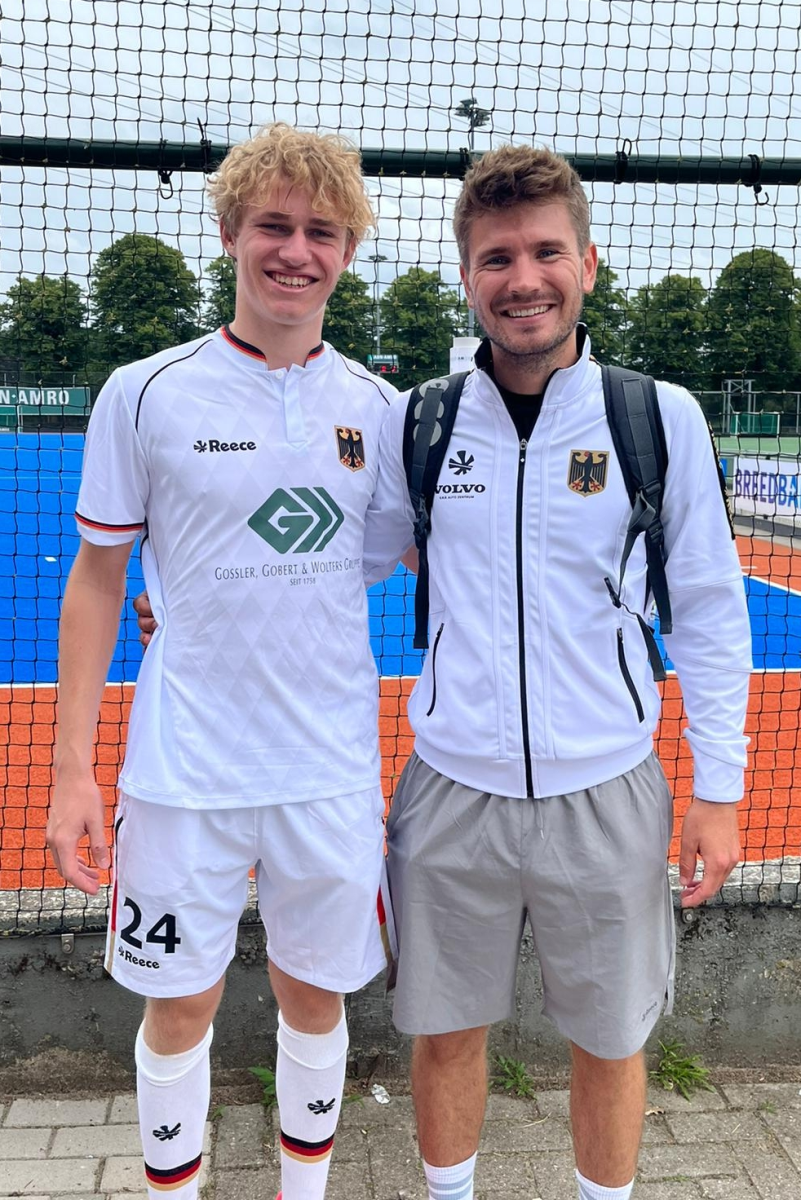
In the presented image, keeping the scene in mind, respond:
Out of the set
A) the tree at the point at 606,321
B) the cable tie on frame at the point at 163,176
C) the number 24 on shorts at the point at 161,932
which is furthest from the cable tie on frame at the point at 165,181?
the tree at the point at 606,321

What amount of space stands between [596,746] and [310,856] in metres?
0.64

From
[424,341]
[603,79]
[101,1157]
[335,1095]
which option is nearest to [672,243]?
[603,79]

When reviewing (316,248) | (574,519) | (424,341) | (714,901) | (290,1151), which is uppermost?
(424,341)

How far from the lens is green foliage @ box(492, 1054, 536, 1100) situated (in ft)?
9.23

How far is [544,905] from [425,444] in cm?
101

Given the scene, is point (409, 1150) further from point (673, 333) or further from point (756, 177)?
point (673, 333)

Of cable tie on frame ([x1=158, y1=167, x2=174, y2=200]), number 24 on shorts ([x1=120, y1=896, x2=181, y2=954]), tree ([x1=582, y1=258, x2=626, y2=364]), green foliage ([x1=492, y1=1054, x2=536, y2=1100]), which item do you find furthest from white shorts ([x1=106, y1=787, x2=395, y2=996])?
tree ([x1=582, y1=258, x2=626, y2=364])

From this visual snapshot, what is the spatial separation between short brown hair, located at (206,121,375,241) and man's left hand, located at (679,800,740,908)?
1470mm

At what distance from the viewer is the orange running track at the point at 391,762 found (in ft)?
14.5

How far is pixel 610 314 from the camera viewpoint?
206 inches

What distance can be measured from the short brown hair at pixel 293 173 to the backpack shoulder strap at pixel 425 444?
1.29ft

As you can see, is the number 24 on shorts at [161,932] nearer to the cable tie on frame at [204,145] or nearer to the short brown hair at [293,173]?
the short brown hair at [293,173]

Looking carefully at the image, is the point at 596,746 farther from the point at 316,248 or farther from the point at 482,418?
the point at 316,248

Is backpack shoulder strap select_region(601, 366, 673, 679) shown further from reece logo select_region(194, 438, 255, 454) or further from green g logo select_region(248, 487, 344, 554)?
reece logo select_region(194, 438, 255, 454)
